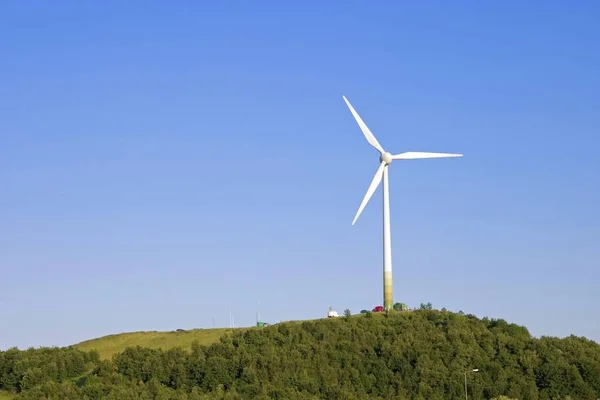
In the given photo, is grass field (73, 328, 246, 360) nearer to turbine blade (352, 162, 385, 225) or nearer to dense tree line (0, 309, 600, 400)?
dense tree line (0, 309, 600, 400)

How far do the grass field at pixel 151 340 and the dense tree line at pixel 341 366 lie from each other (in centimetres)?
743

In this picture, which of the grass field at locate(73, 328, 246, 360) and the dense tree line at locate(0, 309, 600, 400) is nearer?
the dense tree line at locate(0, 309, 600, 400)

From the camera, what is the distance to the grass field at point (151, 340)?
568 feet

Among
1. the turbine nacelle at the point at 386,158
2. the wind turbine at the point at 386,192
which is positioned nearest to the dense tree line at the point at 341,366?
the wind turbine at the point at 386,192

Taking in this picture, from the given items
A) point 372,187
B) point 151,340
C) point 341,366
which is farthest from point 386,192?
point 151,340

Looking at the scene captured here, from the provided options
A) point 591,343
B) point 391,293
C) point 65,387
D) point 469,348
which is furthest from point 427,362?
point 65,387

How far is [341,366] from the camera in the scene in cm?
15325

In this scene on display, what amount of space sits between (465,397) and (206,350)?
39474 millimetres

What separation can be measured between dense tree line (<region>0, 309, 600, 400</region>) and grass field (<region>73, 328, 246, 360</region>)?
7.43m

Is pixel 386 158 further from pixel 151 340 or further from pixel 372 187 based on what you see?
pixel 151 340

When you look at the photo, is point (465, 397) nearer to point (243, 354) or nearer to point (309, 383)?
point (309, 383)

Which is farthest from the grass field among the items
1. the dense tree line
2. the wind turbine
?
the wind turbine

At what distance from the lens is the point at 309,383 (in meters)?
145

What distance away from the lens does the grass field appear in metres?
173
